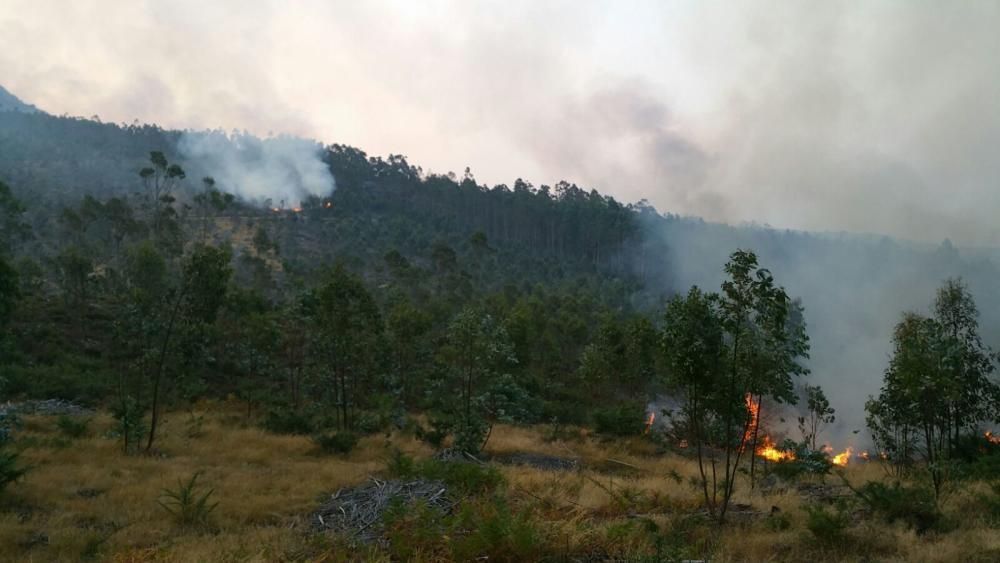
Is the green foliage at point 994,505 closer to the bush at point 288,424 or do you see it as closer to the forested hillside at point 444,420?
the forested hillside at point 444,420

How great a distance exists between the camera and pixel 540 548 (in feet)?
28.6

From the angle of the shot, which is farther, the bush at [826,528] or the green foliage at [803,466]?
the green foliage at [803,466]

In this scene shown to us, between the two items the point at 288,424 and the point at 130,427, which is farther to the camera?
the point at 288,424

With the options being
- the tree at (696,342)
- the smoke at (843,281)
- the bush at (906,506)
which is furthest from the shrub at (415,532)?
the smoke at (843,281)

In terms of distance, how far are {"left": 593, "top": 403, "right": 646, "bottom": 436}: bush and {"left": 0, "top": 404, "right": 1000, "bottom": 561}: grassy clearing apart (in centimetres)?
936

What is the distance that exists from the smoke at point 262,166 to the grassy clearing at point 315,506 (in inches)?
4197

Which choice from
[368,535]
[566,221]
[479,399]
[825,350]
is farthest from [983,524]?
[566,221]

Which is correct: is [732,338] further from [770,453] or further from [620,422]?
[620,422]

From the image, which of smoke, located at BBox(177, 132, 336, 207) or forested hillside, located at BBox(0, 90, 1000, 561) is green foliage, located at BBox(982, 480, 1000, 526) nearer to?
forested hillside, located at BBox(0, 90, 1000, 561)

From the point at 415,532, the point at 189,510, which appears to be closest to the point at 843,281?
the point at 415,532

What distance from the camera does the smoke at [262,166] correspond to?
12387 cm

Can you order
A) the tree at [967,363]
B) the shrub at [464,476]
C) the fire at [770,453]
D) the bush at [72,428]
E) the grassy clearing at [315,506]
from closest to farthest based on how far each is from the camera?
the grassy clearing at [315,506] → the shrub at [464,476] → the tree at [967,363] → the bush at [72,428] → the fire at [770,453]

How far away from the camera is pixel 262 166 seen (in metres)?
144

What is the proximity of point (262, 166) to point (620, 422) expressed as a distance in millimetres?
138271
